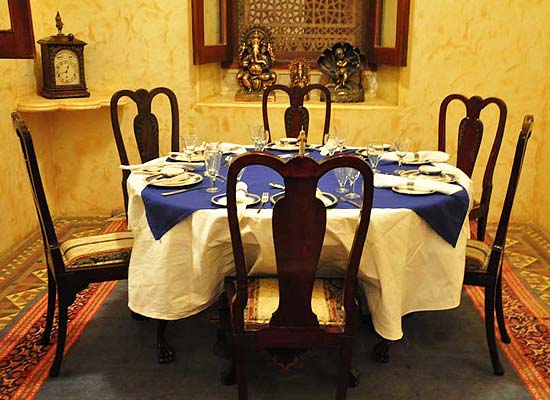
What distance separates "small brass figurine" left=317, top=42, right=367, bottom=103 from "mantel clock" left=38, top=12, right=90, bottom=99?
1.67 meters

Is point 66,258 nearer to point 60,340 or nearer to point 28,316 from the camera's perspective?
point 60,340

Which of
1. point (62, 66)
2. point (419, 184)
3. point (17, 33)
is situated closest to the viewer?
point (17, 33)

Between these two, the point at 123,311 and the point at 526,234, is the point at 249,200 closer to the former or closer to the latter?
the point at 123,311

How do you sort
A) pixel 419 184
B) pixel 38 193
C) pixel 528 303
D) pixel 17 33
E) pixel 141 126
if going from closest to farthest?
1. pixel 17 33
2. pixel 38 193
3. pixel 419 184
4. pixel 528 303
5. pixel 141 126

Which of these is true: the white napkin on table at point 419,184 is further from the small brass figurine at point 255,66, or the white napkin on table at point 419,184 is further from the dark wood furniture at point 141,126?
the small brass figurine at point 255,66

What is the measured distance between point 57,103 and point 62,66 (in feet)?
0.90

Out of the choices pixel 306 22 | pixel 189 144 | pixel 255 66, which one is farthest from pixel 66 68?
pixel 306 22

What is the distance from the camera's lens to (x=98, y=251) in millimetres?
2398

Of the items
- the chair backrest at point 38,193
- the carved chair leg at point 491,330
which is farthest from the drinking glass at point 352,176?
the chair backrest at point 38,193

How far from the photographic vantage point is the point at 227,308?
2.23m

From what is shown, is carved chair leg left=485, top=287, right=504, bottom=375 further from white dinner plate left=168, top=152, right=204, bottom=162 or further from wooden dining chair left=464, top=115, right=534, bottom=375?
white dinner plate left=168, top=152, right=204, bottom=162

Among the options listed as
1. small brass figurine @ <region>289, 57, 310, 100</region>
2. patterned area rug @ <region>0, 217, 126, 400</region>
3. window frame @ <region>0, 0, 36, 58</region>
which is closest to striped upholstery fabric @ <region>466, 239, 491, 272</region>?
patterned area rug @ <region>0, 217, 126, 400</region>

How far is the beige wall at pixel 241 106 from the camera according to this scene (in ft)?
12.5

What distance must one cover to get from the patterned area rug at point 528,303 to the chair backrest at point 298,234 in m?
0.96
